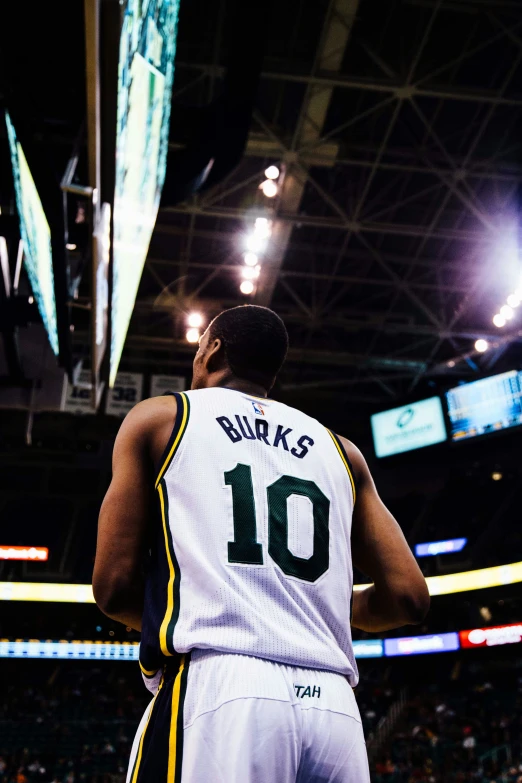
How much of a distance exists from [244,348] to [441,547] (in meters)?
19.1

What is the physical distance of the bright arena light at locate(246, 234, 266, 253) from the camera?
1311 centimetres

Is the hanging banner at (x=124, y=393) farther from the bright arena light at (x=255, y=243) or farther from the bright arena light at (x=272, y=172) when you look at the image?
the bright arena light at (x=272, y=172)

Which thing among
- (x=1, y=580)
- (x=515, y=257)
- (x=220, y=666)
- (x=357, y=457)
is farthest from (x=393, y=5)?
(x=1, y=580)

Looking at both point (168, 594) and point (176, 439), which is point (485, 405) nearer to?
point (176, 439)

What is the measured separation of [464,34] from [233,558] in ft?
37.7

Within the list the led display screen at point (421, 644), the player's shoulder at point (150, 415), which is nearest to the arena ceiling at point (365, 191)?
the player's shoulder at point (150, 415)

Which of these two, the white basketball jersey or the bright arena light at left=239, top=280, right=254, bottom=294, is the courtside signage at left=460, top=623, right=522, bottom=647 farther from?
the white basketball jersey

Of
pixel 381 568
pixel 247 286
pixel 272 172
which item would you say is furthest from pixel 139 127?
pixel 247 286

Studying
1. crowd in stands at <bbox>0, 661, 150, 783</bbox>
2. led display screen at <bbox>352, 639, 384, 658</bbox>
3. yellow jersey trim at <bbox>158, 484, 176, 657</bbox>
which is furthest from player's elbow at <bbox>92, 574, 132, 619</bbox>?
led display screen at <bbox>352, 639, 384, 658</bbox>

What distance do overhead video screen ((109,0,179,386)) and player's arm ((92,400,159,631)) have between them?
2928 millimetres

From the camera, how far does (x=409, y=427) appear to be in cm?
1802

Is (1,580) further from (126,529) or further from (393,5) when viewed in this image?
(126,529)

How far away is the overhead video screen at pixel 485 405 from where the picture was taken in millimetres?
16047

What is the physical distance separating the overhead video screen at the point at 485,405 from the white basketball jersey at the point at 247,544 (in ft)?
49.2
